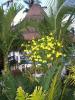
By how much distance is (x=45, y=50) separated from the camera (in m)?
10.4

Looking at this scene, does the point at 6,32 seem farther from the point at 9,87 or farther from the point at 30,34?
the point at 9,87

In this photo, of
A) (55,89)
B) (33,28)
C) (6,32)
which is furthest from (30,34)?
(55,89)

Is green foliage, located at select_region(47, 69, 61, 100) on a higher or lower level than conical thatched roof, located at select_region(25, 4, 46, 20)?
lower

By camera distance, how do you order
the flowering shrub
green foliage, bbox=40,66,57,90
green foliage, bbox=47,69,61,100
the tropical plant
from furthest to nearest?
1. the tropical plant
2. the flowering shrub
3. green foliage, bbox=40,66,57,90
4. green foliage, bbox=47,69,61,100

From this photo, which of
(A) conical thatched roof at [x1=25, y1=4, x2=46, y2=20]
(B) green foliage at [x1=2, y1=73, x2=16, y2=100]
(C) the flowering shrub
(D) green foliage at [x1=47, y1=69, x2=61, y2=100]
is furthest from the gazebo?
(D) green foliage at [x1=47, y1=69, x2=61, y2=100]

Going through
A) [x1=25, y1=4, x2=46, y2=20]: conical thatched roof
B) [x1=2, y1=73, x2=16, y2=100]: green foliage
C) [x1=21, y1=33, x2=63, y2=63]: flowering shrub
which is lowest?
[x1=21, y1=33, x2=63, y2=63]: flowering shrub

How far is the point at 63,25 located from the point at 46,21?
61 cm

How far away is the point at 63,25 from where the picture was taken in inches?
448

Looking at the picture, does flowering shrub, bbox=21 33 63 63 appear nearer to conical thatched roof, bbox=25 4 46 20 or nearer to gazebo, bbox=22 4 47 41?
gazebo, bbox=22 4 47 41

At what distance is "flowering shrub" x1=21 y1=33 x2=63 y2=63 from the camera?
33.2ft

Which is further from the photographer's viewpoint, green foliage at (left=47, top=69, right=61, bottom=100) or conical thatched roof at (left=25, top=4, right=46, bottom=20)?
conical thatched roof at (left=25, top=4, right=46, bottom=20)

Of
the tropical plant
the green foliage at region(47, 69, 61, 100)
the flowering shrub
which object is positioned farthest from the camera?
the tropical plant

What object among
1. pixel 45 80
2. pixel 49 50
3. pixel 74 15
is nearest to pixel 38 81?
pixel 45 80

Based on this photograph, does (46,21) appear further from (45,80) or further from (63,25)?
(45,80)
